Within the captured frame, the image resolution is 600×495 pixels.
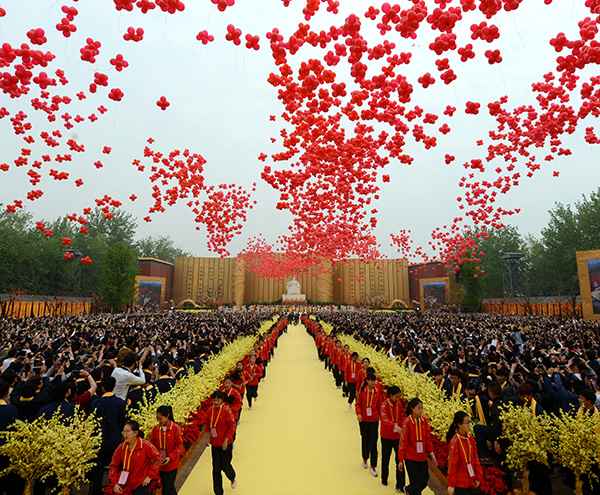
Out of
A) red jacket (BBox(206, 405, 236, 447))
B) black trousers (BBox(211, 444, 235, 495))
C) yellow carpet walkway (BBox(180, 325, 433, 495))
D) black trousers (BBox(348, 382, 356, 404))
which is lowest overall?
yellow carpet walkway (BBox(180, 325, 433, 495))

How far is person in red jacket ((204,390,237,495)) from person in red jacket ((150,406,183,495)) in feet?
2.20

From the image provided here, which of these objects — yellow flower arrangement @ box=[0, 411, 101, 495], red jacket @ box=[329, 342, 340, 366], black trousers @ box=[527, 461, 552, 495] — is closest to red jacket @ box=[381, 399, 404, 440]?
black trousers @ box=[527, 461, 552, 495]

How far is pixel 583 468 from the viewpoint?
377 cm

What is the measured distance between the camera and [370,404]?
19.4ft

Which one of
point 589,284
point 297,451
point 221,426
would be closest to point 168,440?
point 221,426

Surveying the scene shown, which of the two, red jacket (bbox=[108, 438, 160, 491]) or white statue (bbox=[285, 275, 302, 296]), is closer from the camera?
red jacket (bbox=[108, 438, 160, 491])

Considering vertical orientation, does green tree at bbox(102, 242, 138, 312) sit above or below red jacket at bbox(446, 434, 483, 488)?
above

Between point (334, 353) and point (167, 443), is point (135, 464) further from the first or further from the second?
point (334, 353)

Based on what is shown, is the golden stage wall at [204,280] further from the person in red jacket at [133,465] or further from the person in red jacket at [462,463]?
the person in red jacket at [462,463]

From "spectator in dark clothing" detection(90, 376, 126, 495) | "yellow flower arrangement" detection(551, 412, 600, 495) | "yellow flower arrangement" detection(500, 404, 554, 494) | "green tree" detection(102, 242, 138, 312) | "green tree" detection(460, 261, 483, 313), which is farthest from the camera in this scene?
"green tree" detection(460, 261, 483, 313)

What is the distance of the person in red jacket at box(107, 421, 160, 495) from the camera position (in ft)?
12.1

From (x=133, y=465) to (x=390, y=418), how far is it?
3441mm

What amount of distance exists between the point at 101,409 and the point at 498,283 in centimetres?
5930

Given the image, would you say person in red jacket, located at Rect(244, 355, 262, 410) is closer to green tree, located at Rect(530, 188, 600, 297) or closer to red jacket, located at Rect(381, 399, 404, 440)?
red jacket, located at Rect(381, 399, 404, 440)
